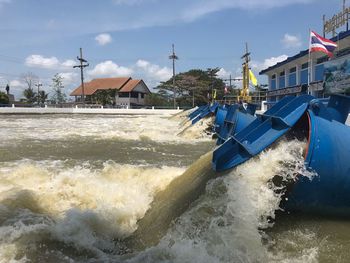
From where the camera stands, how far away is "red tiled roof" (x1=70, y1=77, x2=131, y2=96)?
79.3 meters

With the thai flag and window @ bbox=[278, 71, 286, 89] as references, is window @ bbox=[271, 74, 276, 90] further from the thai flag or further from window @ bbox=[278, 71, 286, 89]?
the thai flag

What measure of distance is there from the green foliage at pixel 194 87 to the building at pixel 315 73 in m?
31.2

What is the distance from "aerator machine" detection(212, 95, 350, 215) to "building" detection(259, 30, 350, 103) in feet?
3.13

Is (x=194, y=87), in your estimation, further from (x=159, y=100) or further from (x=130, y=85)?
(x=130, y=85)

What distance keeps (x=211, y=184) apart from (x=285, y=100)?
1729 millimetres

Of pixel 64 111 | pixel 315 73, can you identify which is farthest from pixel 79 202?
pixel 64 111

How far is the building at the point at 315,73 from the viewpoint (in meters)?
20.8

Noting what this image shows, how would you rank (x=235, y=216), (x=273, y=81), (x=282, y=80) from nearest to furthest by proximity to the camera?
1. (x=235, y=216)
2. (x=282, y=80)
3. (x=273, y=81)

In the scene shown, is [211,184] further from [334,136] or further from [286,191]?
[334,136]

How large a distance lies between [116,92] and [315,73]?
4846cm

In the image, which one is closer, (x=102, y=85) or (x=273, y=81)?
(x=273, y=81)

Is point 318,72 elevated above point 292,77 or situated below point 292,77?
above

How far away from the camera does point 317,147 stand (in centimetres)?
492

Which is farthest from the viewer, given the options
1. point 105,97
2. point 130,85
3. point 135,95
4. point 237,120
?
point 135,95
